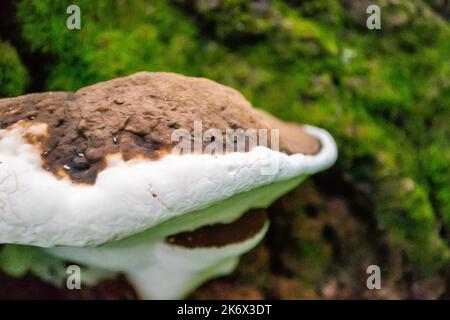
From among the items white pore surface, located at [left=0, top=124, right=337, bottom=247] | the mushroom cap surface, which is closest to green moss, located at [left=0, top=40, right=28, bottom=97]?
the mushroom cap surface

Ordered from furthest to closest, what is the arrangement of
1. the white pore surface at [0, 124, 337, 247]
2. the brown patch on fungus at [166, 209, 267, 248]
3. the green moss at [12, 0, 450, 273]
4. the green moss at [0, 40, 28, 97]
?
the green moss at [12, 0, 450, 273] → the green moss at [0, 40, 28, 97] → the brown patch on fungus at [166, 209, 267, 248] → the white pore surface at [0, 124, 337, 247]

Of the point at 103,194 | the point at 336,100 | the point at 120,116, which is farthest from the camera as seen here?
the point at 336,100

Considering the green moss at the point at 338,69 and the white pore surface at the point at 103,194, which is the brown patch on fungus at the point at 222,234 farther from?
the green moss at the point at 338,69

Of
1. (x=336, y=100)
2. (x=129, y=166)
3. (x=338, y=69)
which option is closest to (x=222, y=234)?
(x=129, y=166)

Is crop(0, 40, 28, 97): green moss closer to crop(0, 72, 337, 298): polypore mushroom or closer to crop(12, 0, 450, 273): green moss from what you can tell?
crop(12, 0, 450, 273): green moss

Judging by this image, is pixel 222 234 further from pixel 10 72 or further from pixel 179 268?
pixel 10 72

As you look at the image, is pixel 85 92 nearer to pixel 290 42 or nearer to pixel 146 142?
pixel 146 142

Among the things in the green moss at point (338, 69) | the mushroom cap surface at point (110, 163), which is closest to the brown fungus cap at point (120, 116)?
the mushroom cap surface at point (110, 163)
